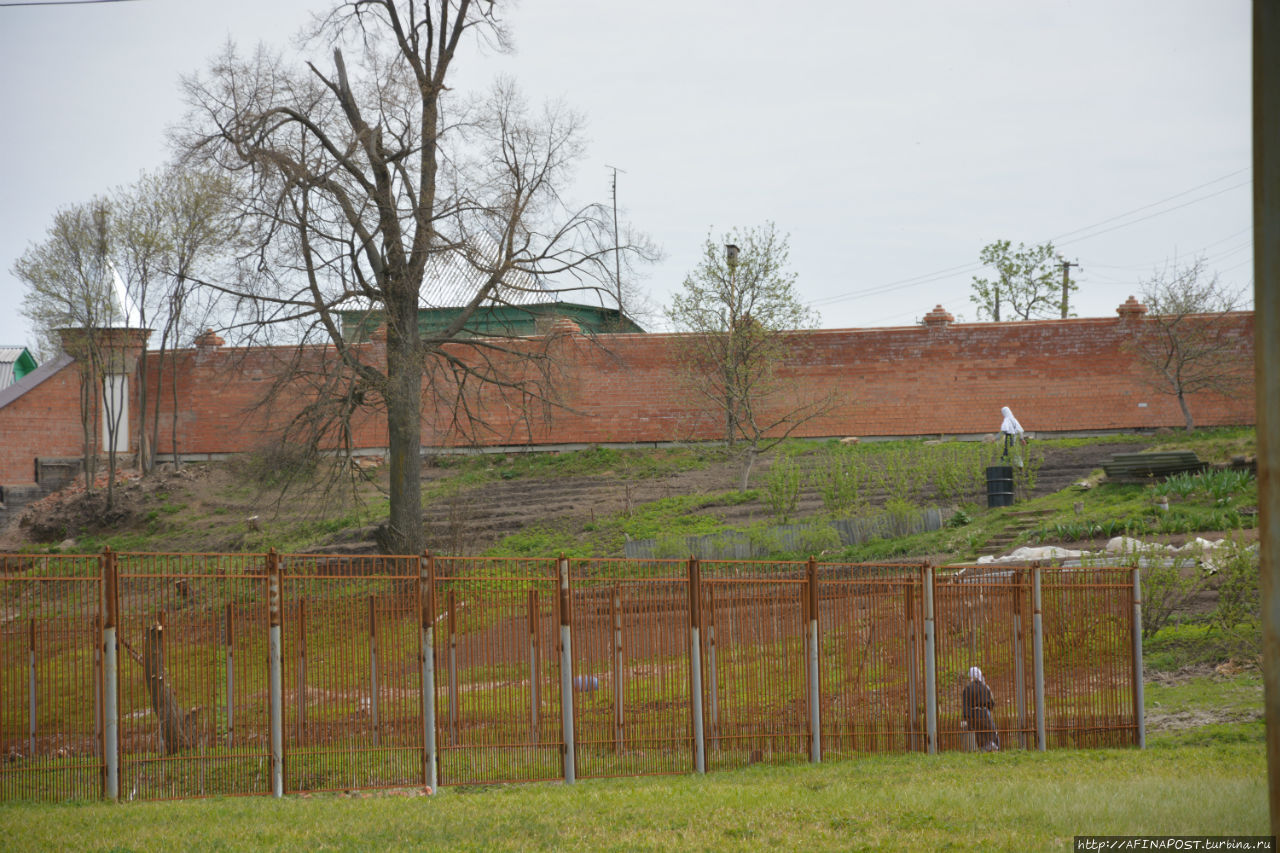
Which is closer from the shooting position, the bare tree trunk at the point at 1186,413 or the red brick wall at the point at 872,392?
the bare tree trunk at the point at 1186,413

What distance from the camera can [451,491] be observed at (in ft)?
96.8

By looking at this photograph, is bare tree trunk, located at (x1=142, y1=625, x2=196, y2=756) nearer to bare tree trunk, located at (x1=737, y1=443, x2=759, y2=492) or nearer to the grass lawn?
the grass lawn

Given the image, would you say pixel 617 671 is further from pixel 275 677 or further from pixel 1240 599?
pixel 1240 599

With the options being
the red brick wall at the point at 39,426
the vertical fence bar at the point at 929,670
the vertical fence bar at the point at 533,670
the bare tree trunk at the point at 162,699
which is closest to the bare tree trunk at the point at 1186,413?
the vertical fence bar at the point at 929,670

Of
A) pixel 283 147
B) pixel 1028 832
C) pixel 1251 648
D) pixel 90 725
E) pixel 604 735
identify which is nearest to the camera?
pixel 1028 832

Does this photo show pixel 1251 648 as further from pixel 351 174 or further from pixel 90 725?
pixel 351 174

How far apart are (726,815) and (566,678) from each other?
2847 millimetres

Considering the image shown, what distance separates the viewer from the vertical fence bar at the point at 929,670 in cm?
1127

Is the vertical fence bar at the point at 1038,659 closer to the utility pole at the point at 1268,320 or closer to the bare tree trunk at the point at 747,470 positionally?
the utility pole at the point at 1268,320

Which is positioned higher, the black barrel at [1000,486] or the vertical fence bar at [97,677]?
the black barrel at [1000,486]

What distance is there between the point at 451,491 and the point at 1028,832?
2402 centimetres

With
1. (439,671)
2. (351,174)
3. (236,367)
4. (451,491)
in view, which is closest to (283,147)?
(351,174)

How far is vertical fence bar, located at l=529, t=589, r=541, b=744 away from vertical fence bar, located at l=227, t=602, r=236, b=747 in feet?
8.37

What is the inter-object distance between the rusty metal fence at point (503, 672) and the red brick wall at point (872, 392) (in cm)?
1945
